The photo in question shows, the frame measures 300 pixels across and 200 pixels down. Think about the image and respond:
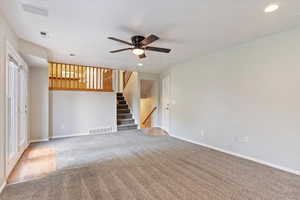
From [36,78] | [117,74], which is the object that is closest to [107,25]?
[36,78]

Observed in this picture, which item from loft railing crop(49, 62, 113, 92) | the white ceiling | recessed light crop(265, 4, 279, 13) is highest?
the white ceiling

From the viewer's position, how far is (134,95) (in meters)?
7.00

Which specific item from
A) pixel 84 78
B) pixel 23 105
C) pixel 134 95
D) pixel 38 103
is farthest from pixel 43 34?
pixel 134 95

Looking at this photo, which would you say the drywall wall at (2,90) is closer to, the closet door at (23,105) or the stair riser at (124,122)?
the closet door at (23,105)

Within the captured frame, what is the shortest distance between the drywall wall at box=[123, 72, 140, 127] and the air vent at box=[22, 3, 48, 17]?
4.57 m

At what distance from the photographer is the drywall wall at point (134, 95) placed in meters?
6.75

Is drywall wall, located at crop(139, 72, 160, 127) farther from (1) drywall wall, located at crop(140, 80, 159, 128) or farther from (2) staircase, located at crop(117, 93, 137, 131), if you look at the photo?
(2) staircase, located at crop(117, 93, 137, 131)

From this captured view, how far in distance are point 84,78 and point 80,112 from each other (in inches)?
76.6

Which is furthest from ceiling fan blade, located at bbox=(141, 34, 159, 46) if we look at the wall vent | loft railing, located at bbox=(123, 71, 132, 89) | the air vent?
loft railing, located at bbox=(123, 71, 132, 89)

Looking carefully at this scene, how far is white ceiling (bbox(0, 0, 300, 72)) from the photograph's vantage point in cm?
207

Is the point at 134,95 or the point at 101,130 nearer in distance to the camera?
the point at 101,130

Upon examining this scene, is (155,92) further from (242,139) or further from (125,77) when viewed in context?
(242,139)

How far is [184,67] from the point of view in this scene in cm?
502

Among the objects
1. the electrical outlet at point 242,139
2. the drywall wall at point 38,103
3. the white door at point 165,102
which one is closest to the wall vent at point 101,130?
the drywall wall at point 38,103
